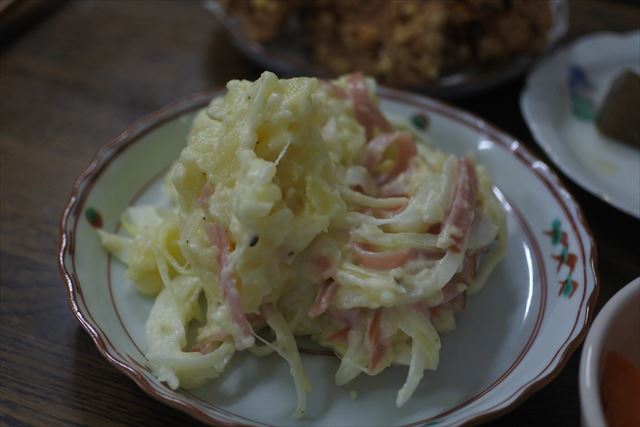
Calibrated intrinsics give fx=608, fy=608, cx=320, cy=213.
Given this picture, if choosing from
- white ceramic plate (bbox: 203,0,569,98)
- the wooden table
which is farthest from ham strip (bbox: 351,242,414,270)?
white ceramic plate (bbox: 203,0,569,98)

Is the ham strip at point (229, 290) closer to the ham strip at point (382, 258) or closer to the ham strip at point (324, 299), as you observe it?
the ham strip at point (324, 299)

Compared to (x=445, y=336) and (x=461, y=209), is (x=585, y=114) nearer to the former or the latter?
(x=461, y=209)

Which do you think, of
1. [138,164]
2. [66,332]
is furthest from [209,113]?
[66,332]

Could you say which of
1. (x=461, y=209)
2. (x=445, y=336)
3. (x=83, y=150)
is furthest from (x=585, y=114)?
(x=83, y=150)

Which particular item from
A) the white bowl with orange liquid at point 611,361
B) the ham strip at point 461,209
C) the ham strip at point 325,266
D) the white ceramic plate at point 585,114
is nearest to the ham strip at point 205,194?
the ham strip at point 325,266

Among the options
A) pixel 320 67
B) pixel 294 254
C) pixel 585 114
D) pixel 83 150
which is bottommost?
pixel 83 150

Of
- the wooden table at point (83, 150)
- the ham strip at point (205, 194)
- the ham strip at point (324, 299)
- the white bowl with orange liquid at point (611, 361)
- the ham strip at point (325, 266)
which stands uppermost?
the white bowl with orange liquid at point (611, 361)

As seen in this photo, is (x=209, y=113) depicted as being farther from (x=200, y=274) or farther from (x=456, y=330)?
(x=456, y=330)
